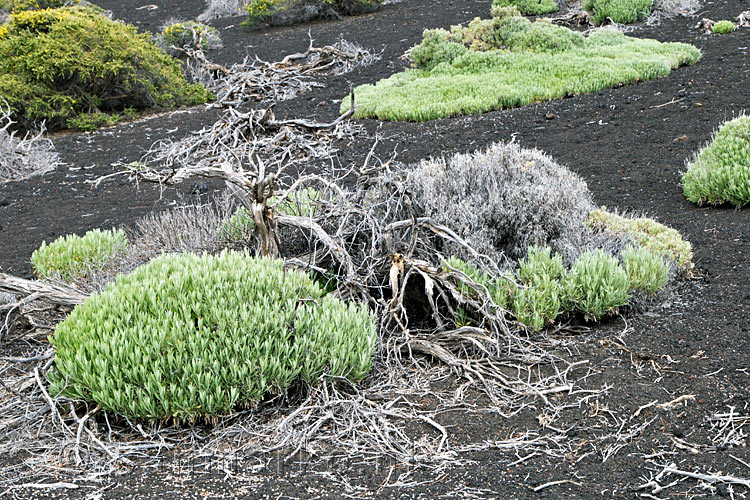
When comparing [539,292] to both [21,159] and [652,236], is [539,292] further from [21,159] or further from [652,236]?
[21,159]

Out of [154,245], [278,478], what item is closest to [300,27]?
[154,245]

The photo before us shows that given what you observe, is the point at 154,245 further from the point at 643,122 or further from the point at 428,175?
the point at 643,122

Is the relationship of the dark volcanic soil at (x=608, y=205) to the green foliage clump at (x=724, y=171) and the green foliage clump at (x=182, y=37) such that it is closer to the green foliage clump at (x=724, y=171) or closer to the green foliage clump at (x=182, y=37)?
the green foliage clump at (x=724, y=171)

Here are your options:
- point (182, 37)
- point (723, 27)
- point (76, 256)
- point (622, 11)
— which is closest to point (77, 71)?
point (182, 37)

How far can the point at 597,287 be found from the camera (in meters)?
4.22

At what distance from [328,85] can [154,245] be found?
664 cm

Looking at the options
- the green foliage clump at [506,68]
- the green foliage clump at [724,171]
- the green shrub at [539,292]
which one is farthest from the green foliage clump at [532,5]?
the green shrub at [539,292]

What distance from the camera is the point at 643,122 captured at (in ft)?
25.8

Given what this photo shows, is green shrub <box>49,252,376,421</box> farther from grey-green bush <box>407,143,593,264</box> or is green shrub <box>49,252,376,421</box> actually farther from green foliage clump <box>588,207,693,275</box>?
green foliage clump <box>588,207,693,275</box>

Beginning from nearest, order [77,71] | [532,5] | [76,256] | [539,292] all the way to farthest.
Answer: [539,292] < [76,256] < [77,71] < [532,5]

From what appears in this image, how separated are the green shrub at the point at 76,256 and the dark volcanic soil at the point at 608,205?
591 millimetres

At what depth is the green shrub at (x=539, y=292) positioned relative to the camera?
4.11 m

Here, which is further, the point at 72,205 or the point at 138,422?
the point at 72,205

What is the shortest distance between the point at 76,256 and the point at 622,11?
1010 centimetres
